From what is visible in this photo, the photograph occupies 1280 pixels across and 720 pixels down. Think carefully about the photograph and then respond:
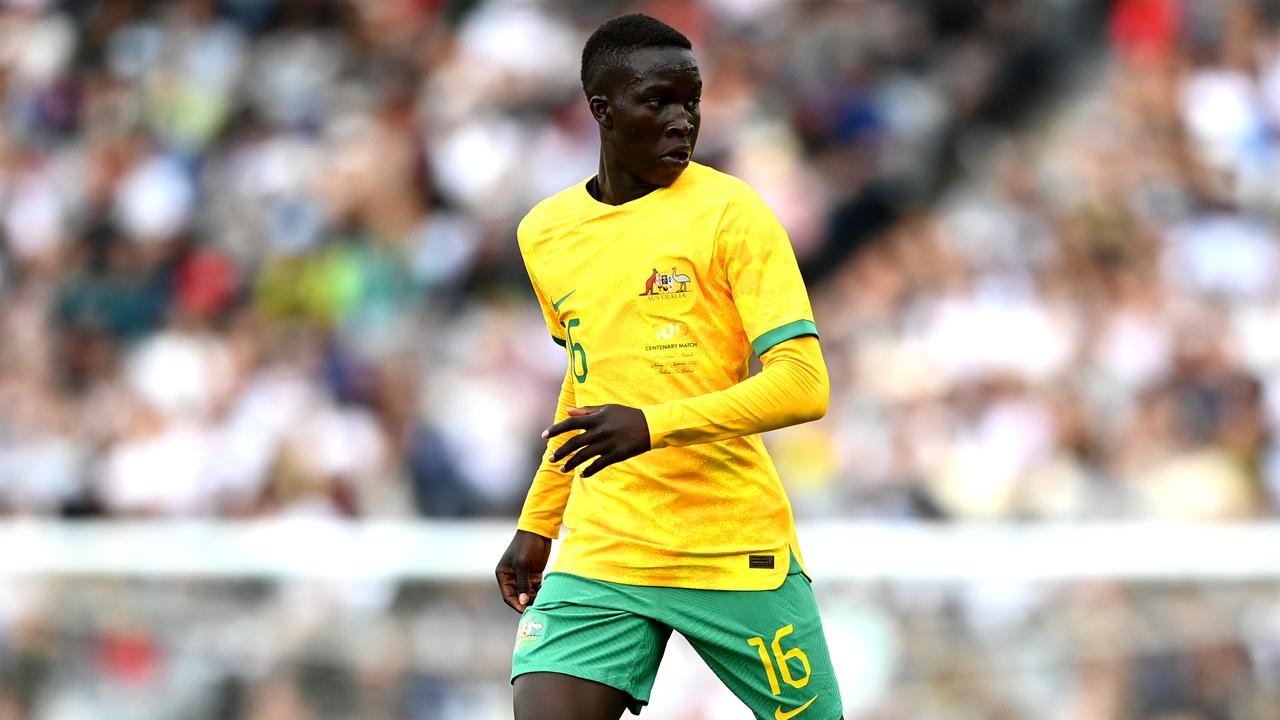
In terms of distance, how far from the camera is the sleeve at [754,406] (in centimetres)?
428

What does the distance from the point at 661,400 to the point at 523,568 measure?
0.70 m

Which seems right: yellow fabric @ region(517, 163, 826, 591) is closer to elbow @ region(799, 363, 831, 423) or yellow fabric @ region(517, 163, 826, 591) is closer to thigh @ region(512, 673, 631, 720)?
elbow @ region(799, 363, 831, 423)

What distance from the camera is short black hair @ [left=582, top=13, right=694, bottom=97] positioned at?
4570 mm

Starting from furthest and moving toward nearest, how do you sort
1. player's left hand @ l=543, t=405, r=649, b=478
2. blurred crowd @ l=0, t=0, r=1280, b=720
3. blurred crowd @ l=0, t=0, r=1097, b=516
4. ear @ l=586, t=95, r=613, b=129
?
blurred crowd @ l=0, t=0, r=1097, b=516 → blurred crowd @ l=0, t=0, r=1280, b=720 → ear @ l=586, t=95, r=613, b=129 → player's left hand @ l=543, t=405, r=649, b=478

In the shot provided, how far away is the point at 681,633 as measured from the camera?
182 inches

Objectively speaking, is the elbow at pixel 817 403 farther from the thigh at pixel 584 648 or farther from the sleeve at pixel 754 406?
the thigh at pixel 584 648

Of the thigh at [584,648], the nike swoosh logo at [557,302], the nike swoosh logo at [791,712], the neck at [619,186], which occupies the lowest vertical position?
the nike swoosh logo at [791,712]

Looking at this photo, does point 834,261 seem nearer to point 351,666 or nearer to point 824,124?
point 824,124

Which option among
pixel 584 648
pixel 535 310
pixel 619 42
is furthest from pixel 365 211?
pixel 584 648

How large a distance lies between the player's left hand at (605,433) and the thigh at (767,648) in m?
0.60

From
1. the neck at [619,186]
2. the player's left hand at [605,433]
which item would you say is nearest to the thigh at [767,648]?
the player's left hand at [605,433]

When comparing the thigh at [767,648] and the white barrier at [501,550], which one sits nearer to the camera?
the thigh at [767,648]

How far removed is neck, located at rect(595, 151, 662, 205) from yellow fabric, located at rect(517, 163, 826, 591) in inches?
1.4

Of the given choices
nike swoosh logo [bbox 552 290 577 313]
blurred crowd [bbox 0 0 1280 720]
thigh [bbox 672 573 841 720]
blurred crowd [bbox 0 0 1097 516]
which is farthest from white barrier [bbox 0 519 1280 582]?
nike swoosh logo [bbox 552 290 577 313]
